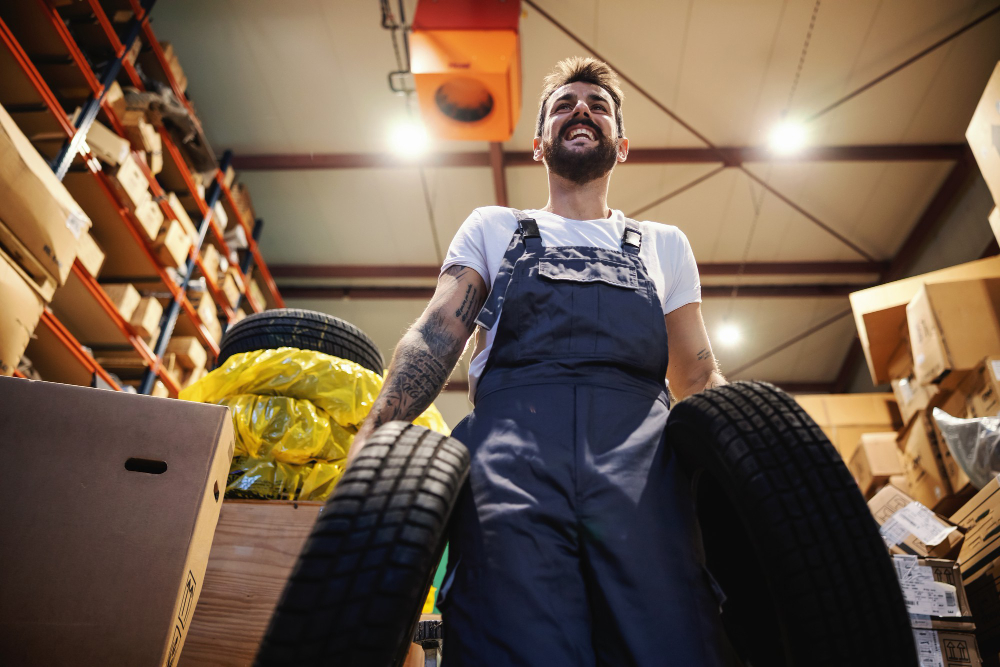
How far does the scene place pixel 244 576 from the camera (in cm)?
176

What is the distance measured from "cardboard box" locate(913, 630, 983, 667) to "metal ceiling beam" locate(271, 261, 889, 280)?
508cm

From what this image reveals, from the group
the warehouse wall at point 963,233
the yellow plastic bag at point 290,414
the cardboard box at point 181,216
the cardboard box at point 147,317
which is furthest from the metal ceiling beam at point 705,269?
the yellow plastic bag at point 290,414

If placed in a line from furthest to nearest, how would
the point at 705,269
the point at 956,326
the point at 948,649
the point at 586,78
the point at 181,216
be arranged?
the point at 705,269 < the point at 181,216 < the point at 956,326 < the point at 948,649 < the point at 586,78

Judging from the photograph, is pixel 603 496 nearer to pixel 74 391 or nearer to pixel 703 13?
pixel 74 391

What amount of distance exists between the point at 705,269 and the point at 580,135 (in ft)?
18.6

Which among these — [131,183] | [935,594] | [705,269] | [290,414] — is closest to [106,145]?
[131,183]

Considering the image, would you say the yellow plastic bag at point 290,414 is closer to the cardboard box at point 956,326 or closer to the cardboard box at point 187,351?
the cardboard box at point 187,351

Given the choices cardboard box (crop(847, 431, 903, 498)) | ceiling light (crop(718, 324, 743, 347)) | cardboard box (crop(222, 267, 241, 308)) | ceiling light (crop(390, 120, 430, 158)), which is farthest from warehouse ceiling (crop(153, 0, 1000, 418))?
cardboard box (crop(847, 431, 903, 498))

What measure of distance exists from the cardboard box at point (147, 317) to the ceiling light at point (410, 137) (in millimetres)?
2427

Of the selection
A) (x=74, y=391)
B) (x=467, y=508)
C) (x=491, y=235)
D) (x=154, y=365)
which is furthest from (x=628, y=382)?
(x=154, y=365)

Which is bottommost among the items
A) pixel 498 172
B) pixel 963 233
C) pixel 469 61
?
pixel 469 61

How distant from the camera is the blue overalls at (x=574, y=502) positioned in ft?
3.06

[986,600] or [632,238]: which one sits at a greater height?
[632,238]

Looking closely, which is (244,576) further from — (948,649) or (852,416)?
(852,416)
